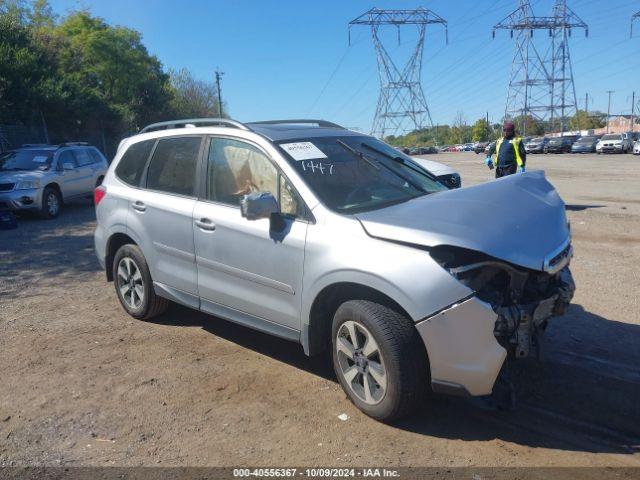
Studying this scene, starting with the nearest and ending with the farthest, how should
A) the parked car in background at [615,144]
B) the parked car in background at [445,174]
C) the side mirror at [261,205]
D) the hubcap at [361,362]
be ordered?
the hubcap at [361,362], the side mirror at [261,205], the parked car in background at [445,174], the parked car in background at [615,144]

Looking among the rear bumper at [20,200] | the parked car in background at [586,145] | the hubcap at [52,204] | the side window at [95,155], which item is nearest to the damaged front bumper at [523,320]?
the rear bumper at [20,200]

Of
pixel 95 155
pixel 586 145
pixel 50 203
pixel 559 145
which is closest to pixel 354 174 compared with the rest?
pixel 50 203

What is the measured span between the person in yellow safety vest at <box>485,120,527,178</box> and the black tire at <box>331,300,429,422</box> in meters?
8.15

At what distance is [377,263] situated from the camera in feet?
10.9

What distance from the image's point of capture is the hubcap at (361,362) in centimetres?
345

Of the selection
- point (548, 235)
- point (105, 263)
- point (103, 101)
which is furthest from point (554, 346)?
point (103, 101)

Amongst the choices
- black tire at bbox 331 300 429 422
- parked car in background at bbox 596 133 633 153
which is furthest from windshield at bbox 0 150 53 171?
parked car in background at bbox 596 133 633 153

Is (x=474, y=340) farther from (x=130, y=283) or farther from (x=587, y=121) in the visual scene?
(x=587, y=121)

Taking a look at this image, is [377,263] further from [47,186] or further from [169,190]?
[47,186]

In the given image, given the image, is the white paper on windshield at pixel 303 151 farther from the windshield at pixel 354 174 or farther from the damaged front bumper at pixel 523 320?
the damaged front bumper at pixel 523 320

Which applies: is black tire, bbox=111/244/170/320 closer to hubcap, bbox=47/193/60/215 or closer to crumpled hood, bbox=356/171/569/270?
crumpled hood, bbox=356/171/569/270

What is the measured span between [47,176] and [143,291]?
9.13 m

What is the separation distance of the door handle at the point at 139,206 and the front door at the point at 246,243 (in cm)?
81

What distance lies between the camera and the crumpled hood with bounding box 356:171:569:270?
3191 mm
